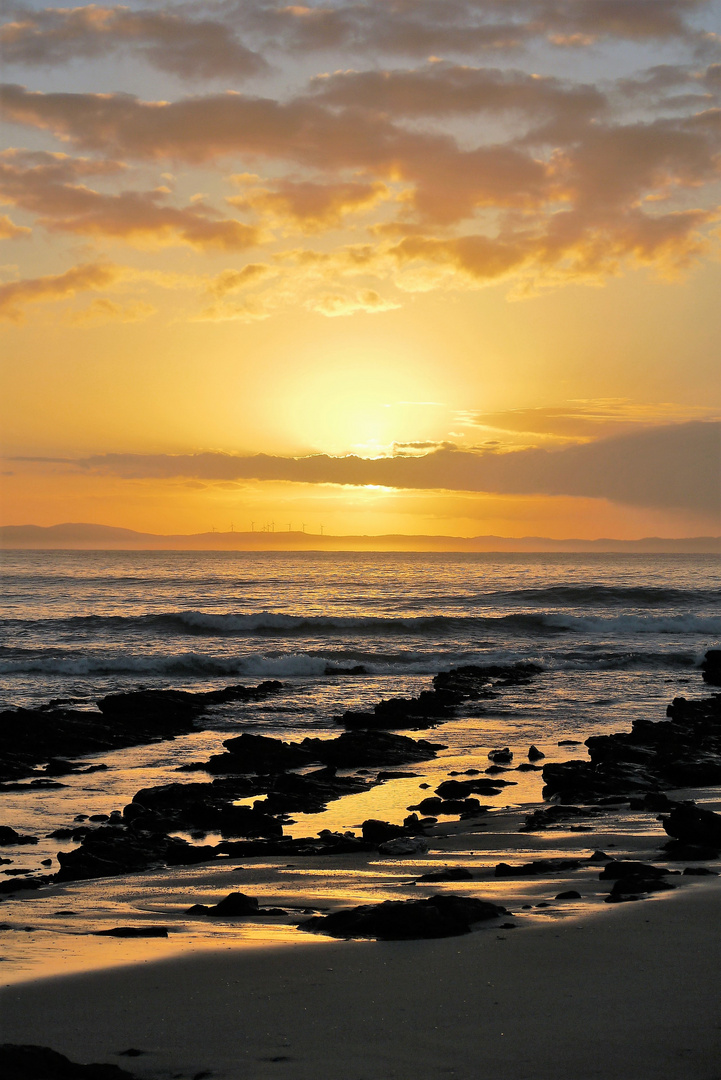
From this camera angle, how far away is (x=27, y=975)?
5.50 metres

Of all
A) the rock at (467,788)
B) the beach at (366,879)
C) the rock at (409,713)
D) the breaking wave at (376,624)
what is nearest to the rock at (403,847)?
the beach at (366,879)

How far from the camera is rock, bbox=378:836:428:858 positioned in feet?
31.3

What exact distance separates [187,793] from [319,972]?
27.4 feet

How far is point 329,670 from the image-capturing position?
33.0 metres

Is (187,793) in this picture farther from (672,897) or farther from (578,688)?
(578,688)

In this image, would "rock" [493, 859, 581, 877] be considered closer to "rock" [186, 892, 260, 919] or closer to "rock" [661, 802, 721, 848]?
"rock" [661, 802, 721, 848]

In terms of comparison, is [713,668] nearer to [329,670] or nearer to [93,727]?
[329,670]

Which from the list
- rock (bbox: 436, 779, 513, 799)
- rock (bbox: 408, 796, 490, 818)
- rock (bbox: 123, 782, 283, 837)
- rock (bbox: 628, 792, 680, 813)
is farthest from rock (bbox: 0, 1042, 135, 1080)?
rock (bbox: 436, 779, 513, 799)

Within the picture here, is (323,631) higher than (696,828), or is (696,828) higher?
(696,828)

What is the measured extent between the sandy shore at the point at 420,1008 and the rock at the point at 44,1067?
216 millimetres

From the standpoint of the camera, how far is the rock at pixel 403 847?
9547 millimetres

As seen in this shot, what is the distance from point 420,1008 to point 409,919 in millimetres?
1360

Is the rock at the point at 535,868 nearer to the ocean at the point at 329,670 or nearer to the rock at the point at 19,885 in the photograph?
the ocean at the point at 329,670

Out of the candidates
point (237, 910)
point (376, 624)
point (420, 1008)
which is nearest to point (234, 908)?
point (237, 910)
